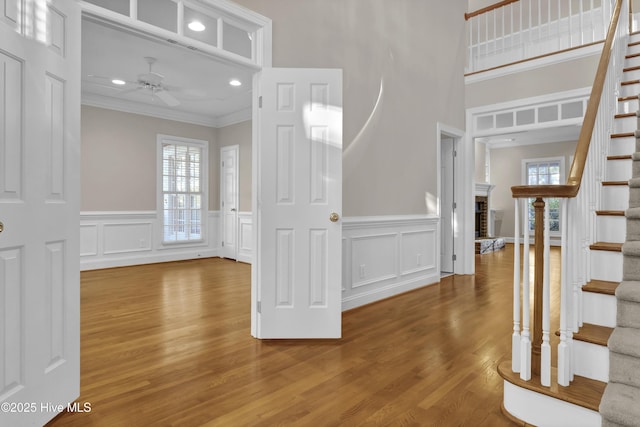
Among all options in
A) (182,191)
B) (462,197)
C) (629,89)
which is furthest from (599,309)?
(182,191)

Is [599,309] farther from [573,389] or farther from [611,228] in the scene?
[611,228]

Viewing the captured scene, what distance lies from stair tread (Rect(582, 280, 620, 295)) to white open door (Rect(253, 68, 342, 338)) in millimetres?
1578

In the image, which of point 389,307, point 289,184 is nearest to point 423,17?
point 289,184

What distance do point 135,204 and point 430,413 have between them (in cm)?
613

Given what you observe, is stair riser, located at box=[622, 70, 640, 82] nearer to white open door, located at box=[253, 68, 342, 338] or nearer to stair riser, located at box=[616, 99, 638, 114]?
stair riser, located at box=[616, 99, 638, 114]

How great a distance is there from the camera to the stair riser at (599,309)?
1.80 metres

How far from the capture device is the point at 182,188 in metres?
7.22

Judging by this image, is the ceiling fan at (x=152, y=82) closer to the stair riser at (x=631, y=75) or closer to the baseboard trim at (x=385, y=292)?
the baseboard trim at (x=385, y=292)

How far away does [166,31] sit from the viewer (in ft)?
7.72

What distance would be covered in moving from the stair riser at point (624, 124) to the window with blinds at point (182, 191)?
21.3 ft

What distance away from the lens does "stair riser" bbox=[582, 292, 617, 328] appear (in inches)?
71.0

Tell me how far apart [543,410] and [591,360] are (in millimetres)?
318

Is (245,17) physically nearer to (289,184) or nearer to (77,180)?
(289,184)

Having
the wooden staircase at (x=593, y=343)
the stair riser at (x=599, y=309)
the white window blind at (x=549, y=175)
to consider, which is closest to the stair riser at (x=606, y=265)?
the wooden staircase at (x=593, y=343)
